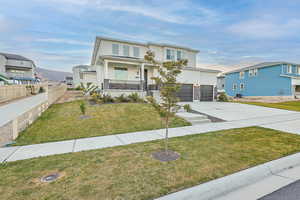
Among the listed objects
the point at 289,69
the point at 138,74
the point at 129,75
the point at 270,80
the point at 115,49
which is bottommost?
the point at 129,75

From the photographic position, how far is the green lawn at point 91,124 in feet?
18.4

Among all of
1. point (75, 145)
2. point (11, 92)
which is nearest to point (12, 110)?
point (75, 145)

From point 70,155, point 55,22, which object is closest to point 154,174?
point 70,155

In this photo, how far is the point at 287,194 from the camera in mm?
2422

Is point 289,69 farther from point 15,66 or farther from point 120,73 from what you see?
point 15,66

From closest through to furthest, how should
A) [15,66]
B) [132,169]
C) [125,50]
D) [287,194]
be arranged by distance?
[287,194] → [132,169] → [125,50] → [15,66]

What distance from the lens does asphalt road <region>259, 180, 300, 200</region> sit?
2326mm

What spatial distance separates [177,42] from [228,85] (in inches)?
862

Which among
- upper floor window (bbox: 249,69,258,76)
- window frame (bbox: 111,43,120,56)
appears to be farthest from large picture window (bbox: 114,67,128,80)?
upper floor window (bbox: 249,69,258,76)

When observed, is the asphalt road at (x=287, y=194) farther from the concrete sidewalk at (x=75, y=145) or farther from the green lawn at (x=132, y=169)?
the concrete sidewalk at (x=75, y=145)

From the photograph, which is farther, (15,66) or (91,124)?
(15,66)

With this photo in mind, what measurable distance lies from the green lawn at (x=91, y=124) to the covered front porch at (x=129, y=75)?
5.82 m

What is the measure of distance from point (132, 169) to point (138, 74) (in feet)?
45.0

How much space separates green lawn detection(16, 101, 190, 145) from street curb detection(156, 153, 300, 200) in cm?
429
